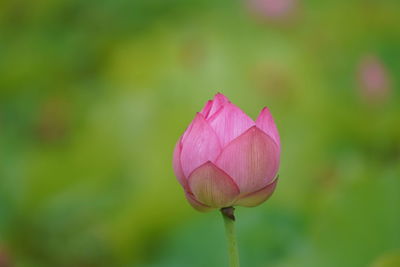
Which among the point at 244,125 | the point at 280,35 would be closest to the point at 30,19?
the point at 280,35

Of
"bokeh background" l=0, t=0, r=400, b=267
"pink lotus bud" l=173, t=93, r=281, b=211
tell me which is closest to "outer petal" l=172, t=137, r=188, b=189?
"pink lotus bud" l=173, t=93, r=281, b=211

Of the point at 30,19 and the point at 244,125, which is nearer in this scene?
the point at 244,125

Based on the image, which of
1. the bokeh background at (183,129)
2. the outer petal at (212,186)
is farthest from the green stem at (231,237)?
the bokeh background at (183,129)

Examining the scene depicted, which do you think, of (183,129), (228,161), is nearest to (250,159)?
(228,161)

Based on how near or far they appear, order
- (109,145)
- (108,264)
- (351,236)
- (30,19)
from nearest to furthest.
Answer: (351,236) < (108,264) < (109,145) < (30,19)

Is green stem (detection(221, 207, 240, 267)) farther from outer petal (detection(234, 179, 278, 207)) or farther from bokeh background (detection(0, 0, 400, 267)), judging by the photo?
bokeh background (detection(0, 0, 400, 267))

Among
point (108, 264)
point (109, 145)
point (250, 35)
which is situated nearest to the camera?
point (108, 264)

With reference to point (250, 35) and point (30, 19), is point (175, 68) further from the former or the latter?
point (30, 19)

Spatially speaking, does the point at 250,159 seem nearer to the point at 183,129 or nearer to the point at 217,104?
the point at 217,104
